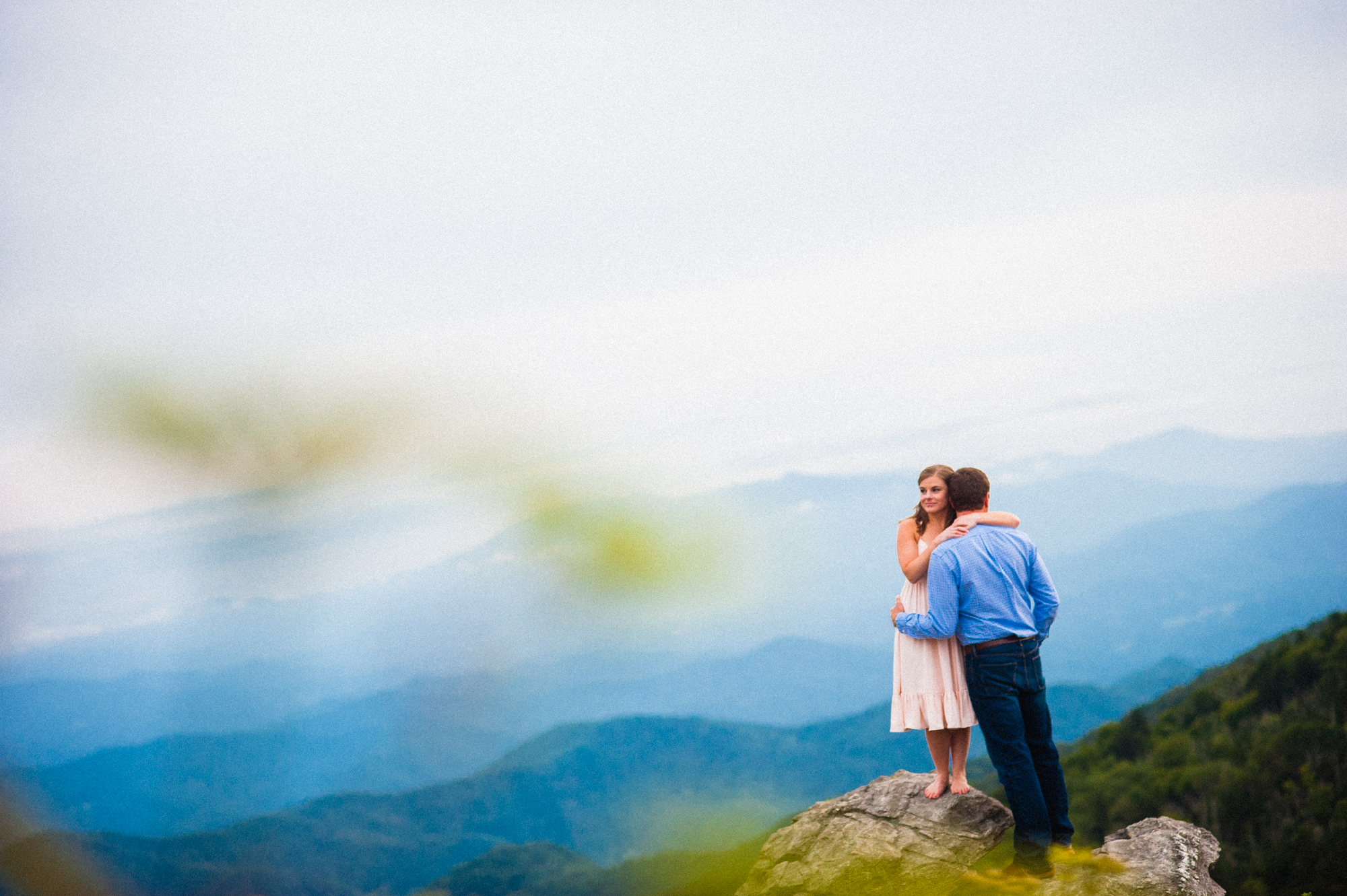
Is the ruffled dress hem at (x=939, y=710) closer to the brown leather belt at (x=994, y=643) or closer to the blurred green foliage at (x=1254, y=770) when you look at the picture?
the brown leather belt at (x=994, y=643)

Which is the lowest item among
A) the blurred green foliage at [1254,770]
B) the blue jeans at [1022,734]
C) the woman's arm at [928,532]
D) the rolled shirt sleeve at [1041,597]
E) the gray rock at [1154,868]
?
the blurred green foliage at [1254,770]

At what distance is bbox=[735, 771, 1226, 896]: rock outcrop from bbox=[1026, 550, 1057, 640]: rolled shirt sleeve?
255 centimetres

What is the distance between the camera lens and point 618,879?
169500mm

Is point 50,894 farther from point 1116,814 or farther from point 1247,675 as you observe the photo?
point 1247,675

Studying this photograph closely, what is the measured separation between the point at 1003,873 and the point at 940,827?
1.20 m

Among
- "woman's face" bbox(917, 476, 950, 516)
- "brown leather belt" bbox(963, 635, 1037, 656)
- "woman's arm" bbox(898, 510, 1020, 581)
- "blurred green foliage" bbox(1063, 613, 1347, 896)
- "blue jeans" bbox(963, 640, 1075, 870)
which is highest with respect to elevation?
"woman's face" bbox(917, 476, 950, 516)

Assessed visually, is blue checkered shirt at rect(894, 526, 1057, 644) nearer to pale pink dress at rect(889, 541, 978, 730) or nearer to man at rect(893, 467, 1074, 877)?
man at rect(893, 467, 1074, 877)

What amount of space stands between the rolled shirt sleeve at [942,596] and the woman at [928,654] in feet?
0.74

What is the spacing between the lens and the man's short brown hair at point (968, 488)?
29.2 ft

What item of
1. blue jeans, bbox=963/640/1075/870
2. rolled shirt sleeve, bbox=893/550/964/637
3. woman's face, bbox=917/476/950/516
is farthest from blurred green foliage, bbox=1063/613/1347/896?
woman's face, bbox=917/476/950/516

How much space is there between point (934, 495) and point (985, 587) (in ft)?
3.63

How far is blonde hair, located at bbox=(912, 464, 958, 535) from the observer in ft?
30.0

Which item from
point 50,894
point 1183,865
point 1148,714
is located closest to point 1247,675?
point 1148,714

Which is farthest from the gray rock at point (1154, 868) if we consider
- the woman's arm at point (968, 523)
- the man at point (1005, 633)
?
the woman's arm at point (968, 523)
